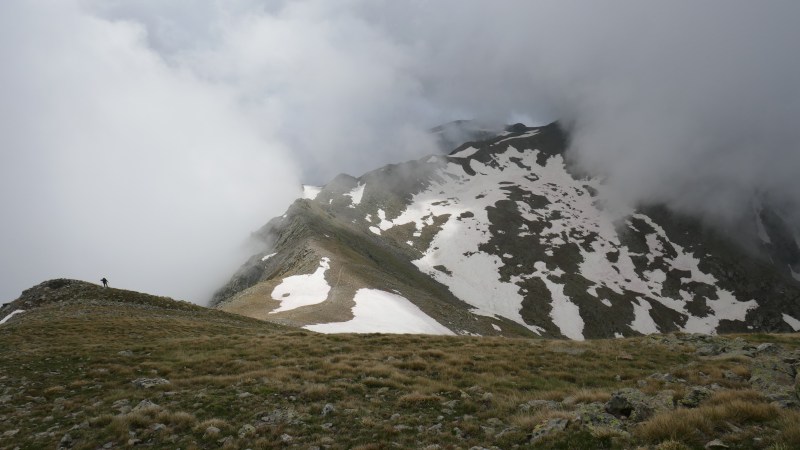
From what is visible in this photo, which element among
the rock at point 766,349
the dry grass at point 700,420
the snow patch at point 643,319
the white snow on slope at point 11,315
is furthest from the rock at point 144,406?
the snow patch at point 643,319

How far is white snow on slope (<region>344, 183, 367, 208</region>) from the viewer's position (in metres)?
169

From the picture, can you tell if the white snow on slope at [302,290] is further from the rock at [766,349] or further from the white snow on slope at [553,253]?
the rock at [766,349]

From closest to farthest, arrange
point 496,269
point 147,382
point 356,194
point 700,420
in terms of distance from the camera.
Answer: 1. point 700,420
2. point 147,382
3. point 496,269
4. point 356,194

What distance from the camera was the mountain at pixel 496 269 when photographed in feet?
231

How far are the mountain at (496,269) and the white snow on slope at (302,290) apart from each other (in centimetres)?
33

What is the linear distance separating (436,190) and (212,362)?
7040 inches

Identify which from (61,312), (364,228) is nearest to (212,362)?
(61,312)

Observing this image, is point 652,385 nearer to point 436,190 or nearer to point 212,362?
point 212,362

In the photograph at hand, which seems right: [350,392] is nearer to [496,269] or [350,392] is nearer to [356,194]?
[496,269]

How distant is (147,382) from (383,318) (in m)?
40.6

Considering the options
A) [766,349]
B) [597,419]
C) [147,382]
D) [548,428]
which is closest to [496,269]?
[766,349]

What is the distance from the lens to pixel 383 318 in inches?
2172

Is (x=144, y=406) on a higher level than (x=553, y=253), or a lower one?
lower

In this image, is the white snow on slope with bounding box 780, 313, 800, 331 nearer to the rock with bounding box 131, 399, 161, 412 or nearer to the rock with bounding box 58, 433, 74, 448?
the rock with bounding box 131, 399, 161, 412
